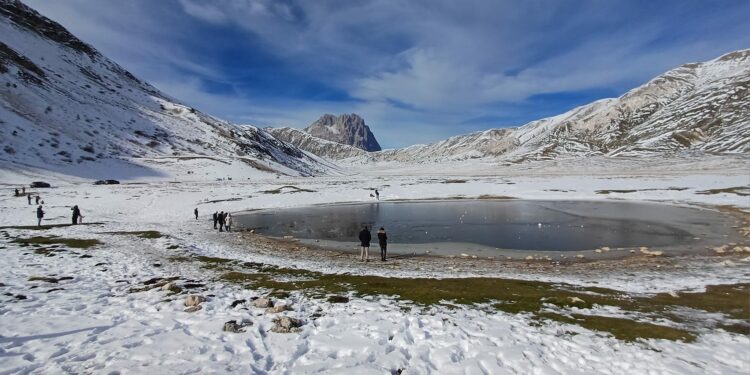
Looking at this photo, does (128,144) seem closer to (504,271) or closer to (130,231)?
(130,231)

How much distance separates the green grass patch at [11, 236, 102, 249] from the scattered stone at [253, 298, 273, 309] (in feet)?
63.4

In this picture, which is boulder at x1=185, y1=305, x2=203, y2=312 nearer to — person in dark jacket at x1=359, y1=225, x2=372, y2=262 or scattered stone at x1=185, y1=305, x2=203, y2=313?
scattered stone at x1=185, y1=305, x2=203, y2=313

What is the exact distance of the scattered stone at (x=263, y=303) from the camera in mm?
13789

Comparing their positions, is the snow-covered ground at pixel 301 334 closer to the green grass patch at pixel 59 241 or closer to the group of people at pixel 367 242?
the group of people at pixel 367 242

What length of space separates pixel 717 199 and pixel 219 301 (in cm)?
7138

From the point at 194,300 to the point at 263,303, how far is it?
2564 mm

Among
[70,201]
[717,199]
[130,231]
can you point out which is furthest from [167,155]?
[717,199]

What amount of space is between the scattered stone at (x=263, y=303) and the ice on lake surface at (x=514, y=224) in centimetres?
1953

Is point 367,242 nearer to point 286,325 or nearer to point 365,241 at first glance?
point 365,241

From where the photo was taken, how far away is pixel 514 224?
137 feet

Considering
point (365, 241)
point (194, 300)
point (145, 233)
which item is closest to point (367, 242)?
point (365, 241)

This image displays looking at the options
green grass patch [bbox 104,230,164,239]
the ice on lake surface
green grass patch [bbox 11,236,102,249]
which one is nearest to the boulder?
green grass patch [bbox 11,236,102,249]

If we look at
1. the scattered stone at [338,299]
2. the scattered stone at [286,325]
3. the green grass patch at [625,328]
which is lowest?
the green grass patch at [625,328]

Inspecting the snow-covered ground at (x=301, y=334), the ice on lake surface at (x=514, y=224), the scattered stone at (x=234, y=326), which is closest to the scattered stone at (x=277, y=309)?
the snow-covered ground at (x=301, y=334)
